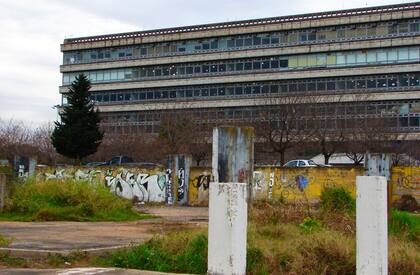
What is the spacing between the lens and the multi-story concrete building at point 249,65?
73125 mm

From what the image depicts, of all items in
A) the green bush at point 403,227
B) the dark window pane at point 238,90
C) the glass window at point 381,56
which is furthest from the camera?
the dark window pane at point 238,90

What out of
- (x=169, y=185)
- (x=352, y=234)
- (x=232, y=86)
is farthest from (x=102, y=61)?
(x=352, y=234)

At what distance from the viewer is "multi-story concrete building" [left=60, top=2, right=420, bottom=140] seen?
7312 cm

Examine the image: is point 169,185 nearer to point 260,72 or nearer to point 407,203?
point 407,203

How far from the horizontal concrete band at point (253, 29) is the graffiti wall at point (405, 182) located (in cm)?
5231

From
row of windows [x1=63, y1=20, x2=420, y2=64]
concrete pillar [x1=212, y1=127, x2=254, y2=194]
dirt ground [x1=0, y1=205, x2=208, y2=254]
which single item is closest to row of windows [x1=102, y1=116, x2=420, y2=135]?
row of windows [x1=63, y1=20, x2=420, y2=64]

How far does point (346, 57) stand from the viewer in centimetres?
7662

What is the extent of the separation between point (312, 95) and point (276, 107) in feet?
14.3

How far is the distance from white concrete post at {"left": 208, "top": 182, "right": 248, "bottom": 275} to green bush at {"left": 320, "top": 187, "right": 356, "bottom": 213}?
6.85 m

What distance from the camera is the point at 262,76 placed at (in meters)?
80.2

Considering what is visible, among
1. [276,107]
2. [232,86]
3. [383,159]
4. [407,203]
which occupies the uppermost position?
[232,86]

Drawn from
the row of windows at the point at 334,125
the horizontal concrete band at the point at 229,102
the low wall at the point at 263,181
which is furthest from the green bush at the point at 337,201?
the horizontal concrete band at the point at 229,102

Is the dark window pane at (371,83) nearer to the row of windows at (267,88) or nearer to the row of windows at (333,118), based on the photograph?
the row of windows at (267,88)

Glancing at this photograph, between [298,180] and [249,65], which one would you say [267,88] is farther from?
[298,180]
